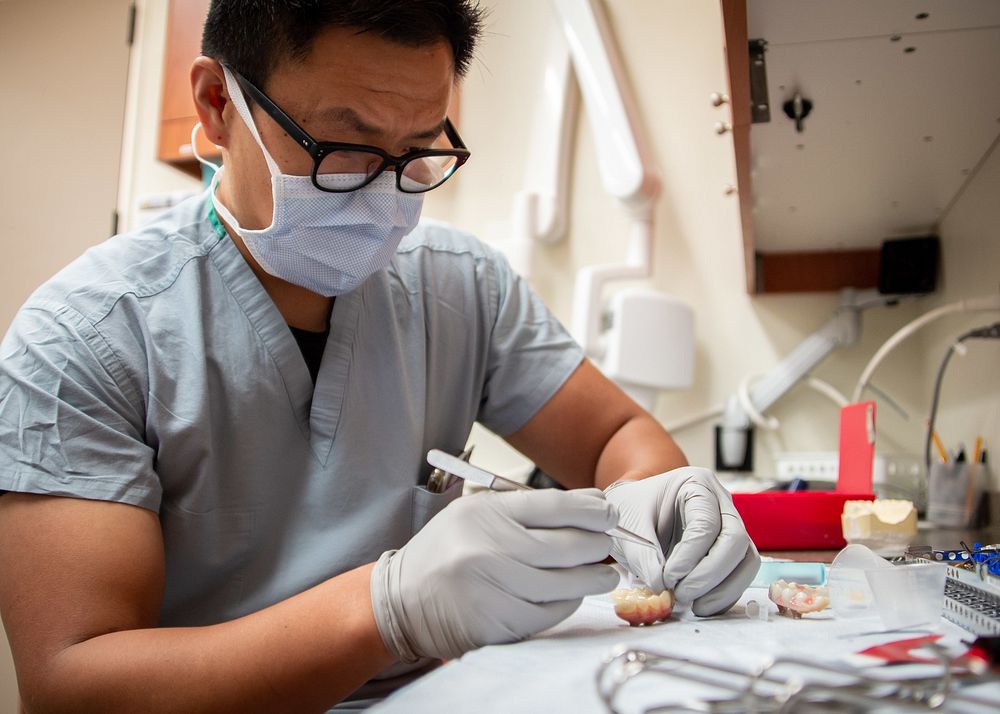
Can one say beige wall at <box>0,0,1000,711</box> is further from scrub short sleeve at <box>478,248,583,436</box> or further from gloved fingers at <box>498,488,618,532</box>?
gloved fingers at <box>498,488,618,532</box>

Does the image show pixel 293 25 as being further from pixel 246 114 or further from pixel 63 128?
pixel 63 128

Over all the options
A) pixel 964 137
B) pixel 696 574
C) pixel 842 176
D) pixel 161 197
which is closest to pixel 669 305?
pixel 842 176

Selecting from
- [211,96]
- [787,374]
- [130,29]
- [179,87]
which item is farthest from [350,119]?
[130,29]

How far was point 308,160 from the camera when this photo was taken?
93 cm

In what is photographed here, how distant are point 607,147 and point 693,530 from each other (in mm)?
1366

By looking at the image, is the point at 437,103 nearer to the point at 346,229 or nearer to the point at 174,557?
the point at 346,229

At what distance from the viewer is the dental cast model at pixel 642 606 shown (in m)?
0.68

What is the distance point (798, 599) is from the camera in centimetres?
72

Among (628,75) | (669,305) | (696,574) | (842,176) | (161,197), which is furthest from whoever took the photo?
(161,197)

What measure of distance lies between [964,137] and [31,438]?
1.28m

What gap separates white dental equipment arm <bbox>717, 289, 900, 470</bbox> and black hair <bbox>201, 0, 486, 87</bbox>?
1.23 m

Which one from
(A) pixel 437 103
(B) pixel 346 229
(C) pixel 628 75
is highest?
(C) pixel 628 75

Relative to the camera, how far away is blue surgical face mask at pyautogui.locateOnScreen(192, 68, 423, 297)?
937 mm

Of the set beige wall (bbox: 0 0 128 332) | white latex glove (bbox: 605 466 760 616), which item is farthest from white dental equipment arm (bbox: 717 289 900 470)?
beige wall (bbox: 0 0 128 332)
